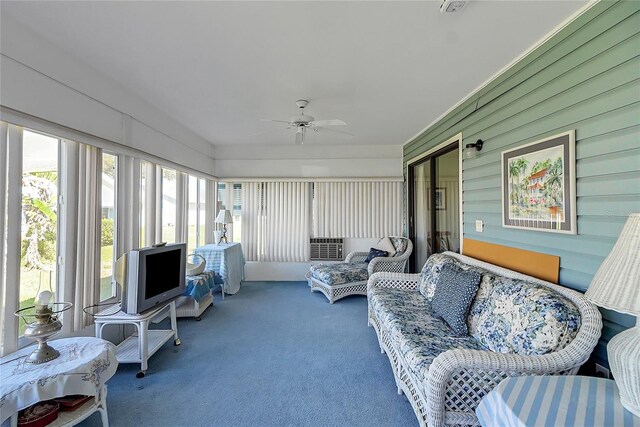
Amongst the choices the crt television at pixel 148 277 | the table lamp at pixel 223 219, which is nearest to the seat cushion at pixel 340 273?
the table lamp at pixel 223 219

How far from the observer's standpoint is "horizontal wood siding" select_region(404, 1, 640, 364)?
142 cm

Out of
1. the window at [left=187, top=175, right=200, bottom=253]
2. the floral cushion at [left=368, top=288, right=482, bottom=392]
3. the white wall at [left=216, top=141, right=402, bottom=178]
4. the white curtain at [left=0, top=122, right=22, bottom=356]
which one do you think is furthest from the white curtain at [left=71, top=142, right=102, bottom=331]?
the white wall at [left=216, top=141, right=402, bottom=178]

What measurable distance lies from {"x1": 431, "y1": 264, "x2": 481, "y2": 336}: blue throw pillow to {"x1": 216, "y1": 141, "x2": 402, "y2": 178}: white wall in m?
3.16

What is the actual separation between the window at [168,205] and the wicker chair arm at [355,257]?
9.79ft

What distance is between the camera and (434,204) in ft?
12.8

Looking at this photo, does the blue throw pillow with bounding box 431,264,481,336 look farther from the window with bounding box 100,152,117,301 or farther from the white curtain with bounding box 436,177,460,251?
the window with bounding box 100,152,117,301

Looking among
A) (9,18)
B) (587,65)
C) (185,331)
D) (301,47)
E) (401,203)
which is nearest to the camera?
(587,65)

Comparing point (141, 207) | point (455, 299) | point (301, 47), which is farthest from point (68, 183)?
point (455, 299)

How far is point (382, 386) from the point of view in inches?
84.4

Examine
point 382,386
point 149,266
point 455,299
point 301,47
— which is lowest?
point 382,386

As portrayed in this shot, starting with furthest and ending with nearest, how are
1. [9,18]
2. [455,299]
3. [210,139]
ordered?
[210,139] → [455,299] → [9,18]

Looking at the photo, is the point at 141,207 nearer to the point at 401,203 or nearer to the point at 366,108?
the point at 366,108

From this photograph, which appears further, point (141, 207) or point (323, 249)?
point (323, 249)

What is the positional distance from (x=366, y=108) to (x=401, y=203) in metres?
2.50
